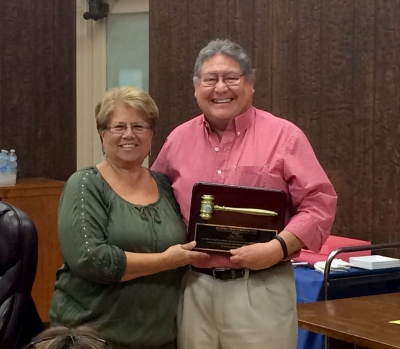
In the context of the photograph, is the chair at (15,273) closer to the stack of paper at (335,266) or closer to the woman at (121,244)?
the woman at (121,244)

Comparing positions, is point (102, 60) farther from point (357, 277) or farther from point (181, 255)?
point (181, 255)

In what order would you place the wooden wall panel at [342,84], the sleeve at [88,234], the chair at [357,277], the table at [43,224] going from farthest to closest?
the table at [43,224] → the wooden wall panel at [342,84] → the chair at [357,277] → the sleeve at [88,234]

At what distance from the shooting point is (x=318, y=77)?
3.91m

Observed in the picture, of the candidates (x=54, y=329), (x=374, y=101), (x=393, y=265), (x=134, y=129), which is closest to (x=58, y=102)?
(x=374, y=101)

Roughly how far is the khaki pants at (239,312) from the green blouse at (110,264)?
0.29 ft

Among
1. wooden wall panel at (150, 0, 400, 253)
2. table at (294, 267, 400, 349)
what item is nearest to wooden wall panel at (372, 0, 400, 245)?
wooden wall panel at (150, 0, 400, 253)

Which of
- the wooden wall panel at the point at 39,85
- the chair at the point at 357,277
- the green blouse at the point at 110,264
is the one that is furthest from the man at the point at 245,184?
the wooden wall panel at the point at 39,85

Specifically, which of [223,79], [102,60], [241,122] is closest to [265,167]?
[241,122]

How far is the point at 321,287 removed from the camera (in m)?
3.20

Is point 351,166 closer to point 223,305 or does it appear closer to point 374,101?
point 374,101

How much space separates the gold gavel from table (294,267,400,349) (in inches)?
50.7

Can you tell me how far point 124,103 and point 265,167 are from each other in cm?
47

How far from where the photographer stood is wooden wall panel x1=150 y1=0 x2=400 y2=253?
3.62 meters

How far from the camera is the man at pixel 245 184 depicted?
2.04m
